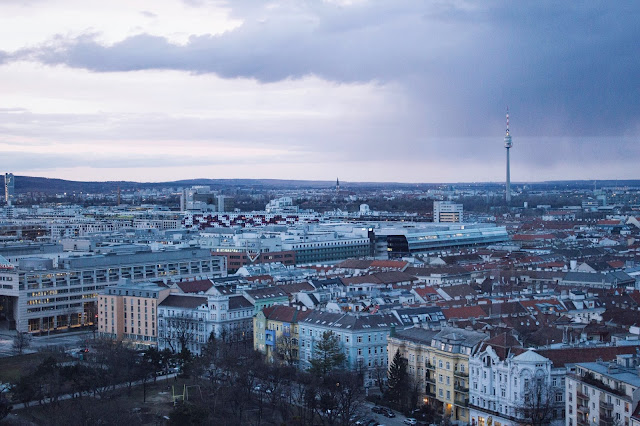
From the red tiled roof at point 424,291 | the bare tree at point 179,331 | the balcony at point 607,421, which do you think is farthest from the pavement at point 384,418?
the red tiled roof at point 424,291

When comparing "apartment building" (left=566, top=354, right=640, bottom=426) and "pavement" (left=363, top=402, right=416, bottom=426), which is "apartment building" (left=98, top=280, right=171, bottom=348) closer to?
"pavement" (left=363, top=402, right=416, bottom=426)

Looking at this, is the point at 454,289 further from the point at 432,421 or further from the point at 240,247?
the point at 240,247

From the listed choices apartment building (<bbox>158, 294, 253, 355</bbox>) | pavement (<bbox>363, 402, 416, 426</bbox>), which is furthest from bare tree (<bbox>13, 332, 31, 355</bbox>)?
pavement (<bbox>363, 402, 416, 426</bbox>)

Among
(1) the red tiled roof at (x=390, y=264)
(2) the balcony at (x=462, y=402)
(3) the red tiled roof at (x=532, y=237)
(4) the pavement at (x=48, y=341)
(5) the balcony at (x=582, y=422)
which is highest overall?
(3) the red tiled roof at (x=532, y=237)

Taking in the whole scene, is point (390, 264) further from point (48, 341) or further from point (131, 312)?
point (48, 341)

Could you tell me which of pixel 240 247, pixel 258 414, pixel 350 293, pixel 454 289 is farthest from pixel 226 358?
pixel 240 247

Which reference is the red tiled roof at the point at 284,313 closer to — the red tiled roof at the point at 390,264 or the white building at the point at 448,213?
the red tiled roof at the point at 390,264
